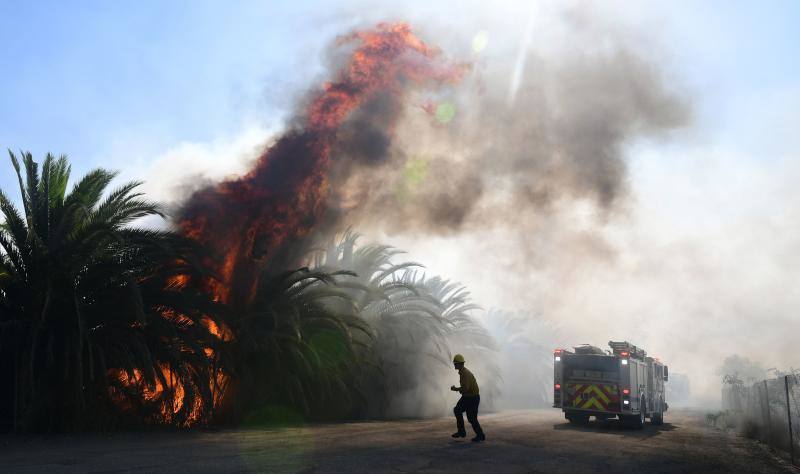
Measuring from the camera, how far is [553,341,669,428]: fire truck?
22.1 meters

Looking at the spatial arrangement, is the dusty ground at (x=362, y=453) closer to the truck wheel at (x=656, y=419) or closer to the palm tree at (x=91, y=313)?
the palm tree at (x=91, y=313)

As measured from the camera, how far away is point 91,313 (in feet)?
52.1

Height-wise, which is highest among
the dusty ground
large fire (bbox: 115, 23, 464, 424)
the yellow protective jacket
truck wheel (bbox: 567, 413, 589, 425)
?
large fire (bbox: 115, 23, 464, 424)

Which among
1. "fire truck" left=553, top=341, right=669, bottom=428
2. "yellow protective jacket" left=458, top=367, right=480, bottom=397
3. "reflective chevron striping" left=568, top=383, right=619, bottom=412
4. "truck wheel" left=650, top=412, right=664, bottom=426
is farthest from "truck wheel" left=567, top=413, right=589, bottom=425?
"yellow protective jacket" left=458, top=367, right=480, bottom=397

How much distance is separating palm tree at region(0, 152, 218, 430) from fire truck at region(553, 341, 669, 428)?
1265 centimetres

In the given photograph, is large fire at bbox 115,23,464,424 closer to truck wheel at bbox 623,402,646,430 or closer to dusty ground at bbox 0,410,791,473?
dusty ground at bbox 0,410,791,473

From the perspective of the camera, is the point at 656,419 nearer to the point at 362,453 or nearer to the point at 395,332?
the point at 395,332

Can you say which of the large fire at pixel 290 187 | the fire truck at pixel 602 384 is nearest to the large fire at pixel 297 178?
the large fire at pixel 290 187

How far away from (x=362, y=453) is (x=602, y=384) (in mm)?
13421

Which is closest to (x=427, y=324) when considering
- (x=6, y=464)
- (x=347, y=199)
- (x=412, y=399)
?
(x=412, y=399)

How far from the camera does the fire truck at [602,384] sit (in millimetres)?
22078

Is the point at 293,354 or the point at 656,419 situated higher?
the point at 293,354

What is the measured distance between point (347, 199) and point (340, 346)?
5.56 m

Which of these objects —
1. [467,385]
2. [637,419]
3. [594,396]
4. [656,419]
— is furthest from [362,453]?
[656,419]
